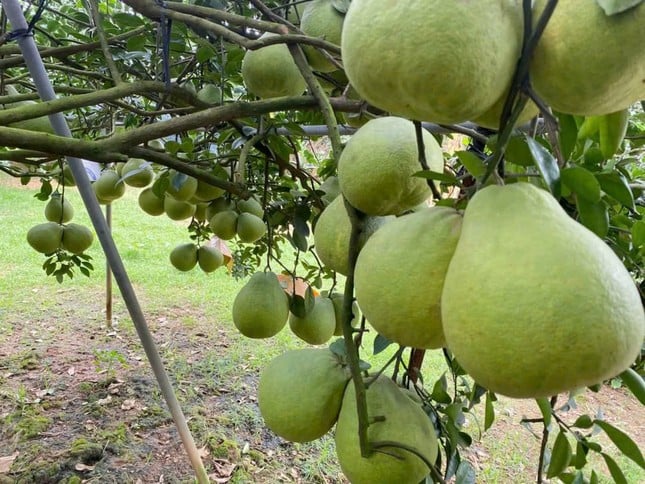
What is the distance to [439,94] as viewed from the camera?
0.31m

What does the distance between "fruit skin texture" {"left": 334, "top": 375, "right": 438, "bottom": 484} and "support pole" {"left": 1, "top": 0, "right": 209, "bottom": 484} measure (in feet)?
2.25

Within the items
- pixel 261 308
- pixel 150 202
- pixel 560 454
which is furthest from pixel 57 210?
pixel 560 454

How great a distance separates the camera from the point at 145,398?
2.62 metres

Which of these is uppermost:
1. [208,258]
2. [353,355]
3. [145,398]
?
[353,355]

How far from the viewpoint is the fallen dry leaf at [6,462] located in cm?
193

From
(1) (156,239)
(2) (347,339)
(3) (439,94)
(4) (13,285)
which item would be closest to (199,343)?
(4) (13,285)

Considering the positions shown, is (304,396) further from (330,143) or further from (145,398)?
(145,398)

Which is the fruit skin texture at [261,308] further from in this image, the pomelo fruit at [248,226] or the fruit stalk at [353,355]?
the fruit stalk at [353,355]

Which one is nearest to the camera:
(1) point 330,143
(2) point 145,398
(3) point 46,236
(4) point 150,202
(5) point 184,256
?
(1) point 330,143

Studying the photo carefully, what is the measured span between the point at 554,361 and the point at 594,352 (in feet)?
0.07

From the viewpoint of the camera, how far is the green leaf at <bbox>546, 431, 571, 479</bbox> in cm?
77

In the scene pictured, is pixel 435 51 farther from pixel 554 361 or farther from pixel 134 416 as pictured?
pixel 134 416

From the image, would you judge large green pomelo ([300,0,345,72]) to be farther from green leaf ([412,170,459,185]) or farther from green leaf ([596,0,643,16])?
green leaf ([596,0,643,16])

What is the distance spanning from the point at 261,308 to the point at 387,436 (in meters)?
0.51
